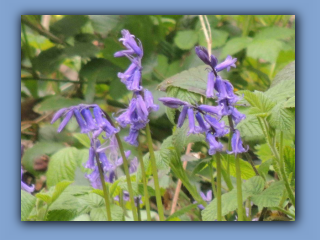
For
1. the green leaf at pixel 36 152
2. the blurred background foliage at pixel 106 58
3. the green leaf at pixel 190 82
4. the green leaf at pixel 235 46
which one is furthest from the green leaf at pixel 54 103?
the green leaf at pixel 190 82

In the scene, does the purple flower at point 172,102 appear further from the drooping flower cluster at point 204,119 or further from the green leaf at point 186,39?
the green leaf at point 186,39

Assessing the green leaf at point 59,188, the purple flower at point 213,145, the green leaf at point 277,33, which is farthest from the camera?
the green leaf at point 277,33

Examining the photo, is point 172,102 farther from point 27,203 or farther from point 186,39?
point 186,39

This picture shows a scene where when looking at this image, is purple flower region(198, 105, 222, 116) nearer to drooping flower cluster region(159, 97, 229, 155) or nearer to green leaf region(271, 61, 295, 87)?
drooping flower cluster region(159, 97, 229, 155)

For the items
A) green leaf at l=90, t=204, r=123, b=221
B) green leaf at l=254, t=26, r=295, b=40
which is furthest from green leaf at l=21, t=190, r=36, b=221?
green leaf at l=254, t=26, r=295, b=40
